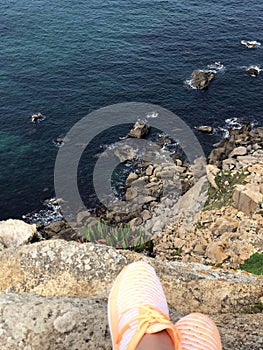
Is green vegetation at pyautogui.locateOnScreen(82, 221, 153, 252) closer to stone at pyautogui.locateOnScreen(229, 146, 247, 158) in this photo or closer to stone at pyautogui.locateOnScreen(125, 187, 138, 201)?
stone at pyautogui.locateOnScreen(125, 187, 138, 201)

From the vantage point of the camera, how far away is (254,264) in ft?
64.5

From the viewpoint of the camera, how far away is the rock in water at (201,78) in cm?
5691

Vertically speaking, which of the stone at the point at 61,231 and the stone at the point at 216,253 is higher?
the stone at the point at 216,253

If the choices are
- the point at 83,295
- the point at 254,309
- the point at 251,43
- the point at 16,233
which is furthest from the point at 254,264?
the point at 251,43

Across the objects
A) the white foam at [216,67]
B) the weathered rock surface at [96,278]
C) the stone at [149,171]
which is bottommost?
the stone at [149,171]

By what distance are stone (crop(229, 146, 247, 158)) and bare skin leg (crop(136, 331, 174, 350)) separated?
133ft

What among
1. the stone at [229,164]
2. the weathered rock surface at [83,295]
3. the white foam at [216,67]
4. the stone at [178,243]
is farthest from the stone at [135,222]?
the white foam at [216,67]

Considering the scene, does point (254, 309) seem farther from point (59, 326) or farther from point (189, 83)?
point (189, 83)

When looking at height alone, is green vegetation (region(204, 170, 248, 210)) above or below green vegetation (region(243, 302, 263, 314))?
below

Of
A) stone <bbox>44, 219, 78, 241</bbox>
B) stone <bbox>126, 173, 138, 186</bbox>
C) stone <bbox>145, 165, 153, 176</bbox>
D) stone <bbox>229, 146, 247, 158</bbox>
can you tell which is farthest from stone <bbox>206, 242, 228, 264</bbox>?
stone <bbox>229, 146, 247, 158</bbox>

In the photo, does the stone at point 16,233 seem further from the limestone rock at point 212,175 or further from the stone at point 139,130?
the stone at point 139,130

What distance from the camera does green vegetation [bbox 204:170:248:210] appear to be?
28797mm

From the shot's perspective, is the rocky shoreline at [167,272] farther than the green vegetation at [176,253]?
No

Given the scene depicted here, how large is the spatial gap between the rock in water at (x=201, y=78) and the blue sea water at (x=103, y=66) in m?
1.03
